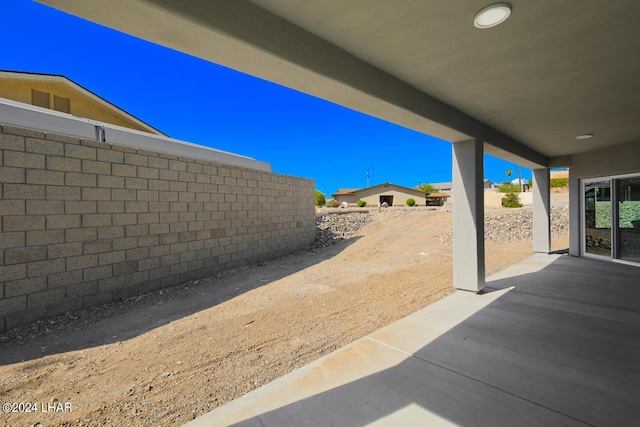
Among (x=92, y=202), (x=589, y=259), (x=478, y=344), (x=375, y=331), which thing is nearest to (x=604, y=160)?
(x=589, y=259)

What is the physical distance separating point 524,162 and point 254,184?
6599 millimetres

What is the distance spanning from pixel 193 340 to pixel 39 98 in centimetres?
1039

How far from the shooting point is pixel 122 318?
405cm

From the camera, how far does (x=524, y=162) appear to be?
6.68m

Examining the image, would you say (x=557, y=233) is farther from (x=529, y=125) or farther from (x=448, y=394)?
(x=448, y=394)

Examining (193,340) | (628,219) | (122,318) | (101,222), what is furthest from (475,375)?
(628,219)

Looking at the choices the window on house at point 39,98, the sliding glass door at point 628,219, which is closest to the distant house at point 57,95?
the window on house at point 39,98

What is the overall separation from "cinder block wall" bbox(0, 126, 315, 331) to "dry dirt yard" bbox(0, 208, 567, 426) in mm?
Answer: 338

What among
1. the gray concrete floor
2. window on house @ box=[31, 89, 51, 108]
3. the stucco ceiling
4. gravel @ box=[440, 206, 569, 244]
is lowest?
the gray concrete floor

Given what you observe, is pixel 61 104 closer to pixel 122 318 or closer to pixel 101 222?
pixel 101 222

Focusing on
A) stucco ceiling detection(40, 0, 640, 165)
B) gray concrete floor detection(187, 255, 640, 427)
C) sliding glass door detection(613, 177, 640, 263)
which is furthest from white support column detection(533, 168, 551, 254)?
stucco ceiling detection(40, 0, 640, 165)

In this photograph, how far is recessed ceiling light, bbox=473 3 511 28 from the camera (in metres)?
1.94

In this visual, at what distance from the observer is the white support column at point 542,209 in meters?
7.66

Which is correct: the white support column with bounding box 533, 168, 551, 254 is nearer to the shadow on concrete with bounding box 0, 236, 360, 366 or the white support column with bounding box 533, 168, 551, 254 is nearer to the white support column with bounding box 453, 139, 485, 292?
the white support column with bounding box 453, 139, 485, 292
